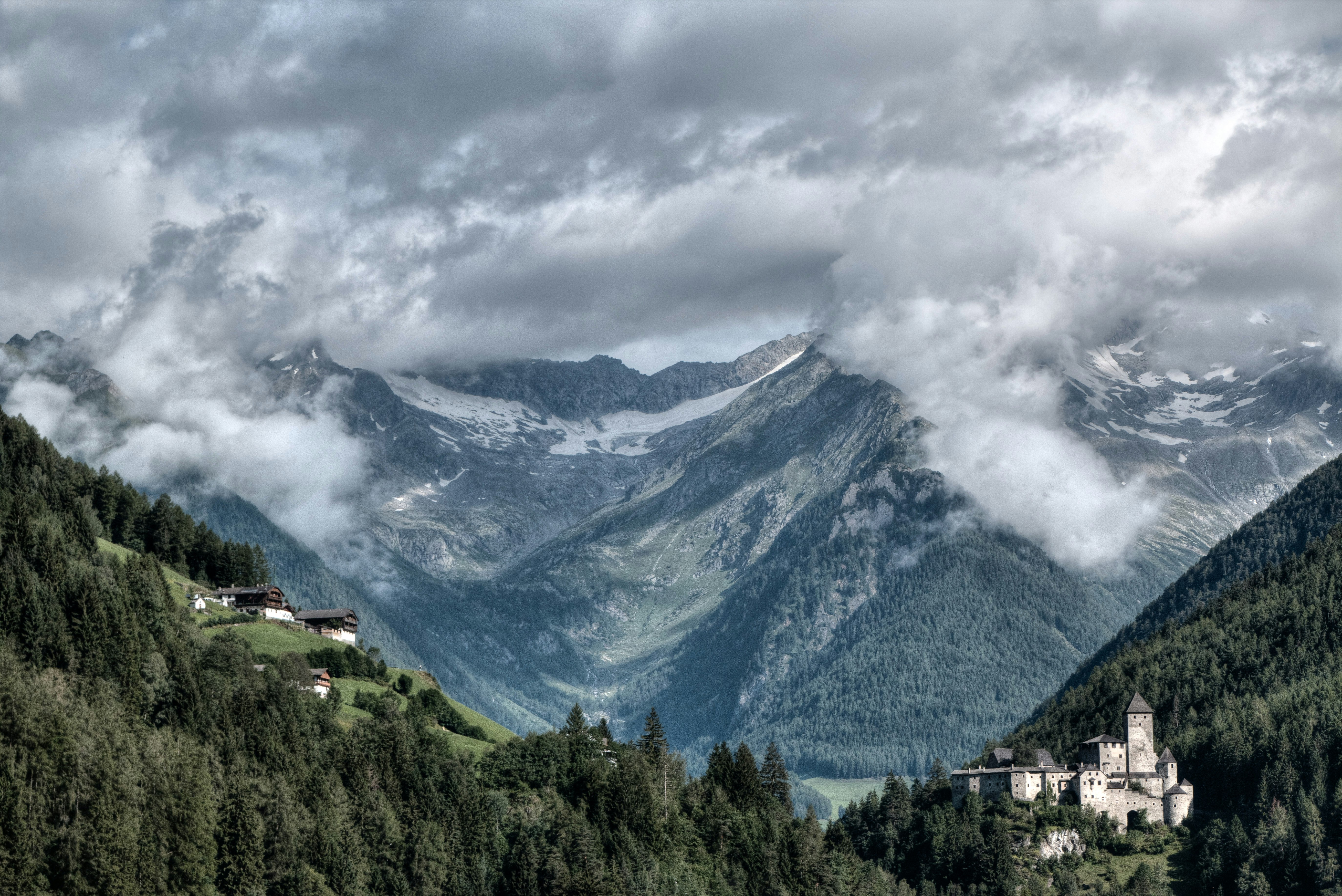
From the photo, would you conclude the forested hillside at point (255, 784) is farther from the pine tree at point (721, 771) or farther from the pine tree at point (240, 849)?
the pine tree at point (721, 771)

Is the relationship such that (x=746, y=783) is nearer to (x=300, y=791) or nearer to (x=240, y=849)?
(x=300, y=791)

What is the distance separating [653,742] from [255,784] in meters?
65.8

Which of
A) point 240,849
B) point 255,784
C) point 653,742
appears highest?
point 653,742

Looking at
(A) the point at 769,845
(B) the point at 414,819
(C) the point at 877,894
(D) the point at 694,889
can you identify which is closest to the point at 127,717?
(B) the point at 414,819

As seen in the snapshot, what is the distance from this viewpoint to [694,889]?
16162 cm

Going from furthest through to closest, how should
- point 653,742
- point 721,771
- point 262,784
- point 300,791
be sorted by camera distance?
point 653,742, point 721,771, point 300,791, point 262,784

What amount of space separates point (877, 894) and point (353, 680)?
219 feet

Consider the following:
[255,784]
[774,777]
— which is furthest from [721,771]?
[255,784]

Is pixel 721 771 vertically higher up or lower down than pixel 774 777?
higher up

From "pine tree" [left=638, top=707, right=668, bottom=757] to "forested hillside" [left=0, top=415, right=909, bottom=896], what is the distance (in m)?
0.56

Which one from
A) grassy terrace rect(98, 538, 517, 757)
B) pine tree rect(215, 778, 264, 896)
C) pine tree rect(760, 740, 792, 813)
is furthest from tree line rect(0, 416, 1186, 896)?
pine tree rect(760, 740, 792, 813)

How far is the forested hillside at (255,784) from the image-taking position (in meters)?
117

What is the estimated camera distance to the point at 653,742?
18962 centimetres

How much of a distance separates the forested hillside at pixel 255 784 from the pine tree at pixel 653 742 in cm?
56
